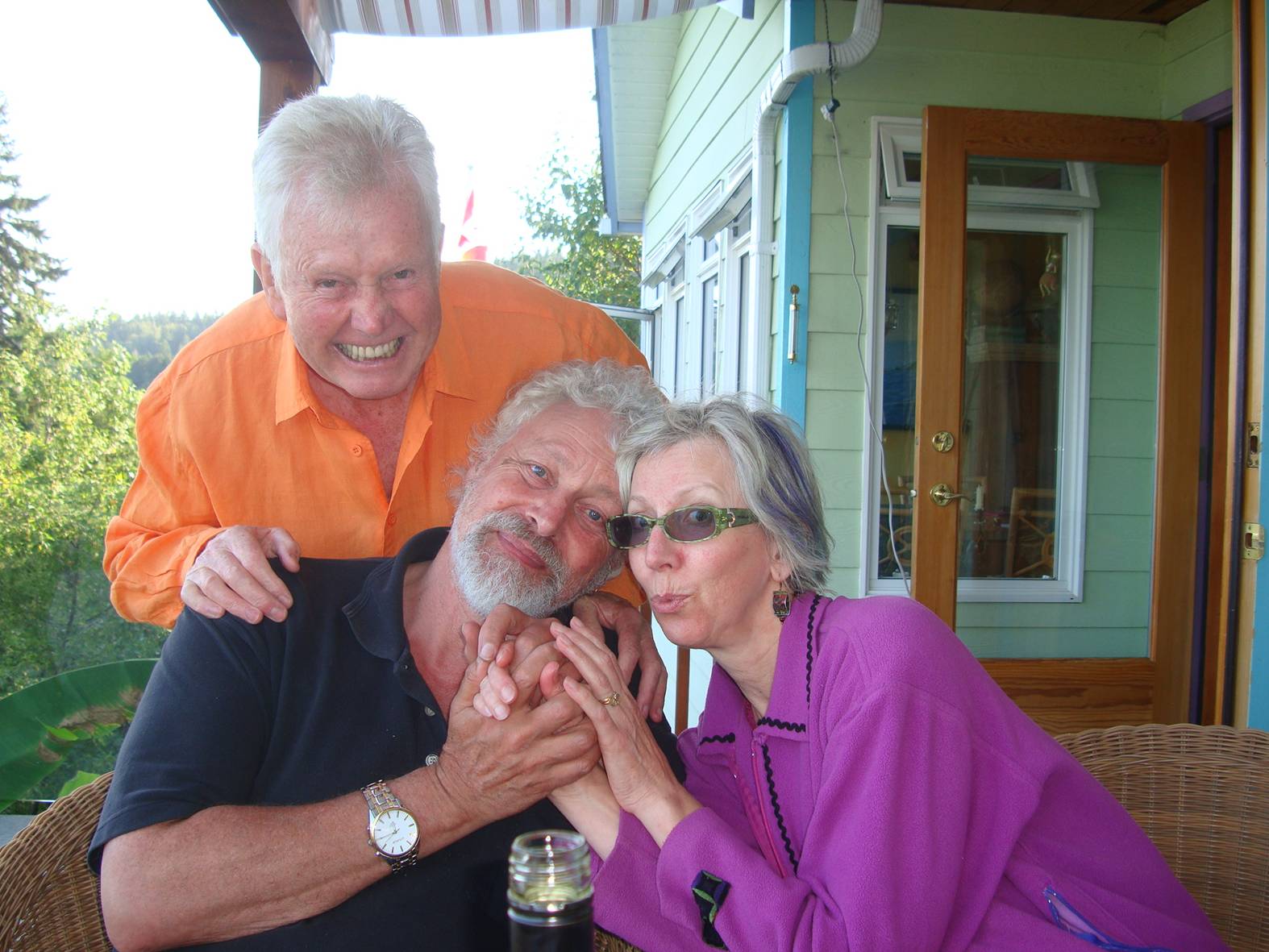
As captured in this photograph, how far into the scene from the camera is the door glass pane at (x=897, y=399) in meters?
4.02

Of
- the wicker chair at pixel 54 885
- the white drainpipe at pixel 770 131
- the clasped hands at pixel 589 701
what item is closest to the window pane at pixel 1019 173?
the white drainpipe at pixel 770 131

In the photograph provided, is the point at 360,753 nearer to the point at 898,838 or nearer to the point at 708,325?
the point at 898,838

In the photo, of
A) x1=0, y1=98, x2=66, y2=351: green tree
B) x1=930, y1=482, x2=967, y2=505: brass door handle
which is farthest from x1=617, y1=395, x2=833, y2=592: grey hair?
x1=0, y1=98, x2=66, y2=351: green tree

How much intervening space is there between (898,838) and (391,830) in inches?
29.9

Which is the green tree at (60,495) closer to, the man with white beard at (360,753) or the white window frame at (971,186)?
the man with white beard at (360,753)

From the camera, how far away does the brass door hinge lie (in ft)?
8.61

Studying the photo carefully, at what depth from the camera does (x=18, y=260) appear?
3.94m

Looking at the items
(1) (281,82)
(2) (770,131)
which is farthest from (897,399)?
(1) (281,82)

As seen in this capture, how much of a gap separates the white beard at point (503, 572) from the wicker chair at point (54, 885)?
0.71 m

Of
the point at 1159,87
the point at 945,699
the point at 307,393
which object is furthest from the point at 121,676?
the point at 1159,87

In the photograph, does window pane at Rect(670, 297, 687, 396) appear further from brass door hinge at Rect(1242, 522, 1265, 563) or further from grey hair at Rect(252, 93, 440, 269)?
grey hair at Rect(252, 93, 440, 269)

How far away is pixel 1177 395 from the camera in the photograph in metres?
3.76

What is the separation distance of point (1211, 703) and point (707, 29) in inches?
202

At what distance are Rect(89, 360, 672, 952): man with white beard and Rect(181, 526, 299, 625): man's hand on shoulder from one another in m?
0.05
